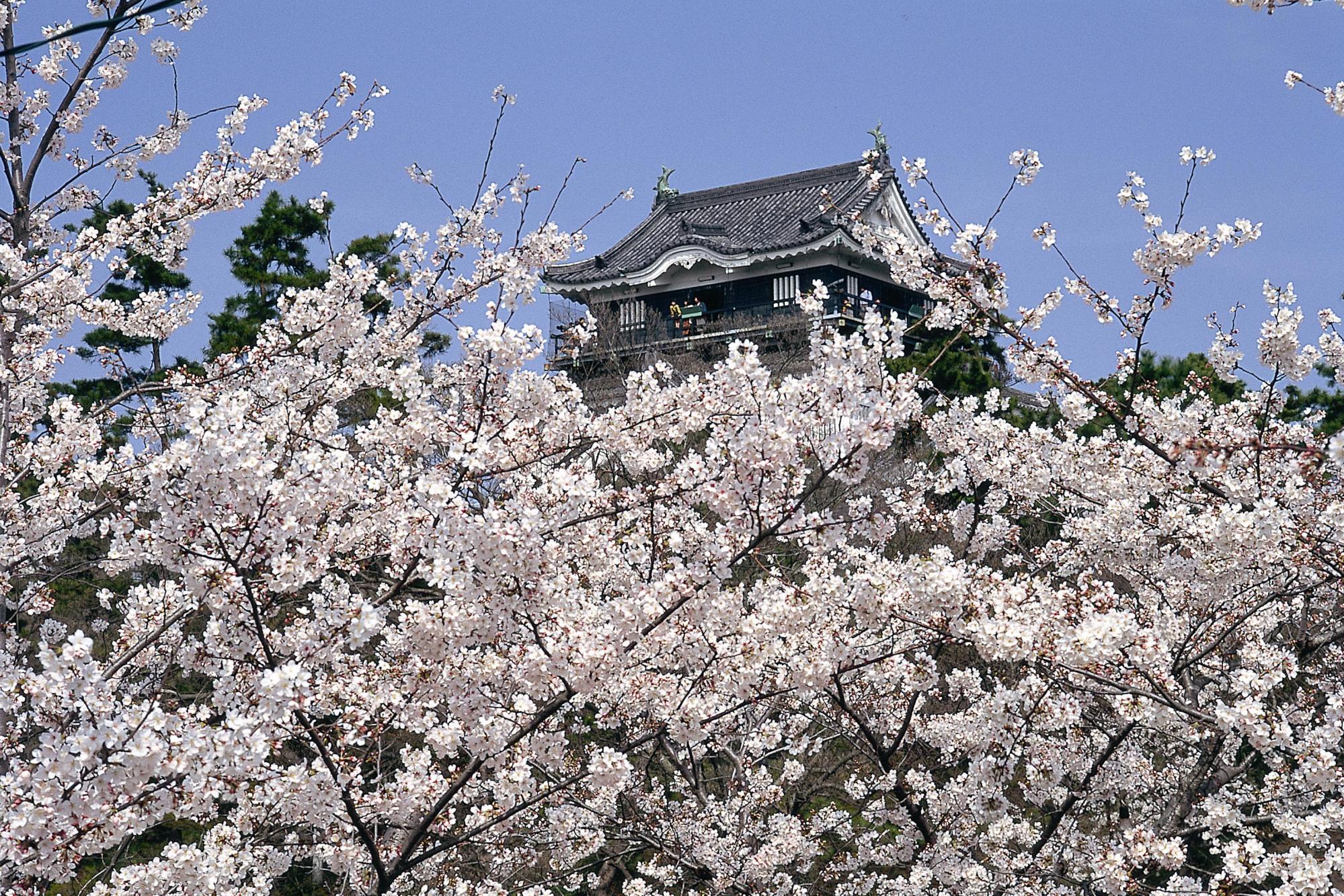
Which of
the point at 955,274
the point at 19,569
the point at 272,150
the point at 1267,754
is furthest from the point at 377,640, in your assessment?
the point at 1267,754

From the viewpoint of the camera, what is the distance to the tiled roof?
29.8 m

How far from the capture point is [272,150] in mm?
7121

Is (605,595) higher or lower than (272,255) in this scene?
lower

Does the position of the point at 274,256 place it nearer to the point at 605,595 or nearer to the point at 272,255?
the point at 272,255

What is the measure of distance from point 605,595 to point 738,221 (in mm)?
27727

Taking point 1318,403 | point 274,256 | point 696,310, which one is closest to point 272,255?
point 274,256

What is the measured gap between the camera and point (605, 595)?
7324mm

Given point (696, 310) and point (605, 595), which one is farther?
point (696, 310)

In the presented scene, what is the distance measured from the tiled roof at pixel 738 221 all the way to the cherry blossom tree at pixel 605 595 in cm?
2068

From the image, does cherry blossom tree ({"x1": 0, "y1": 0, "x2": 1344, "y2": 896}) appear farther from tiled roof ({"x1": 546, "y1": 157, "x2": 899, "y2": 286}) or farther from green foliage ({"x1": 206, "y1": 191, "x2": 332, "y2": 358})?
tiled roof ({"x1": 546, "y1": 157, "x2": 899, "y2": 286})

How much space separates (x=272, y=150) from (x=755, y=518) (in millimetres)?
4457

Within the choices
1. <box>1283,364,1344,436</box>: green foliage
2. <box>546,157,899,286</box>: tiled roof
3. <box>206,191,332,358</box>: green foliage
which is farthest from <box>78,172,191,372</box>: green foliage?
<box>1283,364,1344,436</box>: green foliage

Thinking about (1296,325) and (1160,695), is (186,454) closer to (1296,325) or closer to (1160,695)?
(1160,695)

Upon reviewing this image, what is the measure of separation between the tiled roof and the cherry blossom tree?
20684mm
